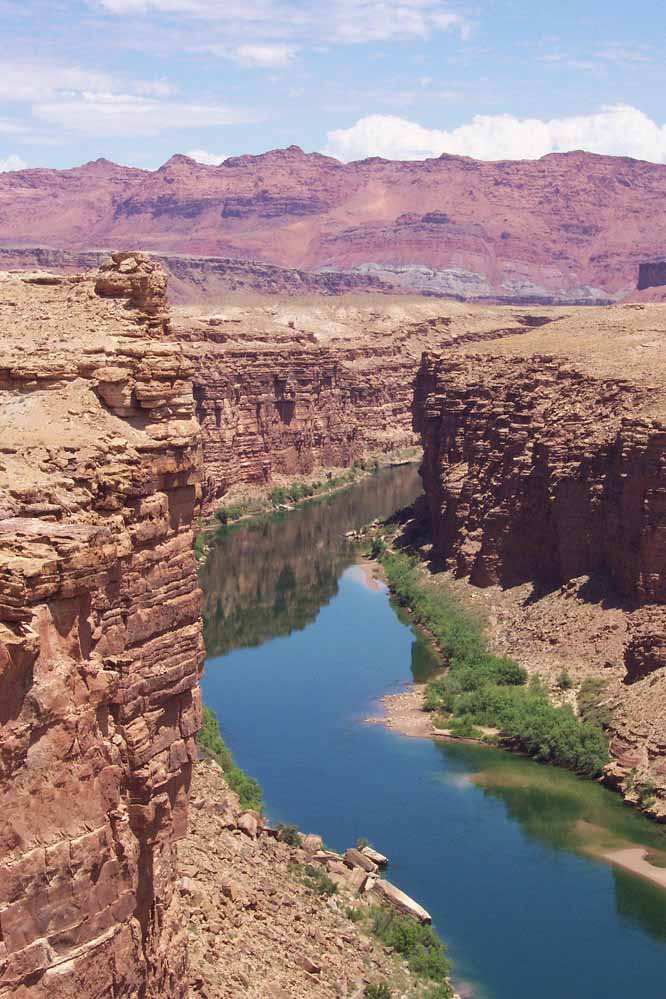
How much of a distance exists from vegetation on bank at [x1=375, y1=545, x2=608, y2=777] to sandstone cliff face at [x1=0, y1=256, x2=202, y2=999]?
79.5ft

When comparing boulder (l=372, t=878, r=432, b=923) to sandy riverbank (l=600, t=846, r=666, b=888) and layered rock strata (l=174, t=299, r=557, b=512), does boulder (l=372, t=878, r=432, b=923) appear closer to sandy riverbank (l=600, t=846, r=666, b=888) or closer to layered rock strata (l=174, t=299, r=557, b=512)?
sandy riverbank (l=600, t=846, r=666, b=888)

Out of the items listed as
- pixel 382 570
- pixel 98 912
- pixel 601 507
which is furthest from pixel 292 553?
pixel 98 912

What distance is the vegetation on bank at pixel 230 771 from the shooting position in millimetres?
33541

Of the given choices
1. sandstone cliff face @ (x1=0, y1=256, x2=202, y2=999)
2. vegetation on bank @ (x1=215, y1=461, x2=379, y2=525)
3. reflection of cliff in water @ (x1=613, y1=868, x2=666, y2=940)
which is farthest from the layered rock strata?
sandstone cliff face @ (x1=0, y1=256, x2=202, y2=999)

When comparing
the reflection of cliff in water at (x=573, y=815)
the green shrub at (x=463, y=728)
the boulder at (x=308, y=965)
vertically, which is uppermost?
the boulder at (x=308, y=965)

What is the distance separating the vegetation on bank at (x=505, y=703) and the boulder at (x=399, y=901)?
10451 millimetres

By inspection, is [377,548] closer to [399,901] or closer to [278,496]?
[278,496]

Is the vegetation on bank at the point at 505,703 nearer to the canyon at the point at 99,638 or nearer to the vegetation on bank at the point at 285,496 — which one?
the canyon at the point at 99,638

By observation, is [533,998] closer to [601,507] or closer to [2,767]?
[2,767]

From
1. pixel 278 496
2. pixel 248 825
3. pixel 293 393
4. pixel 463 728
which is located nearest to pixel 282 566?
pixel 278 496

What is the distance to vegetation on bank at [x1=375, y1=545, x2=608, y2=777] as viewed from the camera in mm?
40625

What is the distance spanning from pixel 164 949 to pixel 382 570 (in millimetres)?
49302

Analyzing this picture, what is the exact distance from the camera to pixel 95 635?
14.3 meters

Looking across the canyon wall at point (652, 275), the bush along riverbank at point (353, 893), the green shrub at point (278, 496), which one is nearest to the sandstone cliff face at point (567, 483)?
the bush along riverbank at point (353, 893)
